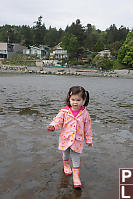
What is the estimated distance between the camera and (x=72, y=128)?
3160mm

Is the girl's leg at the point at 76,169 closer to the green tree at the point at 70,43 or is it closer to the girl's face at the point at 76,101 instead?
the girl's face at the point at 76,101

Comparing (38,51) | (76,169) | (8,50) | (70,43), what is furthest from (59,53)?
(76,169)

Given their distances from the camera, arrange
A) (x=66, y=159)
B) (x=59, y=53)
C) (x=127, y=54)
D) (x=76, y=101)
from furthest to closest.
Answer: (x=59, y=53)
(x=127, y=54)
(x=66, y=159)
(x=76, y=101)

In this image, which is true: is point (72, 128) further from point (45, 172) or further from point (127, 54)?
point (127, 54)

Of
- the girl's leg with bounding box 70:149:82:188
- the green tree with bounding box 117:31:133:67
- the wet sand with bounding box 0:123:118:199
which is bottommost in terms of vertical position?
the wet sand with bounding box 0:123:118:199

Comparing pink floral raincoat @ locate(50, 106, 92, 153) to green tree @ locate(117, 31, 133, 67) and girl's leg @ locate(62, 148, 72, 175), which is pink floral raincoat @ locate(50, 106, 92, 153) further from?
green tree @ locate(117, 31, 133, 67)

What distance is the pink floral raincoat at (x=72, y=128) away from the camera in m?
3.14

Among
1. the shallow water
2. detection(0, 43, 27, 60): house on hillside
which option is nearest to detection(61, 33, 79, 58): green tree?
detection(0, 43, 27, 60): house on hillside

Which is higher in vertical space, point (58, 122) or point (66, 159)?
point (58, 122)

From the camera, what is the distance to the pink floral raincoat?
3138mm

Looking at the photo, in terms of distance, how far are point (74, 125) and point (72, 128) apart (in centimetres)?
6

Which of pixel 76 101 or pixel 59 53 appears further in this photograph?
pixel 59 53

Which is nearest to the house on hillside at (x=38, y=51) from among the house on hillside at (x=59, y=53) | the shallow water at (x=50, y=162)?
the house on hillside at (x=59, y=53)

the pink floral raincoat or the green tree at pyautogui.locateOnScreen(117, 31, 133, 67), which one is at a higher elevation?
the green tree at pyautogui.locateOnScreen(117, 31, 133, 67)
